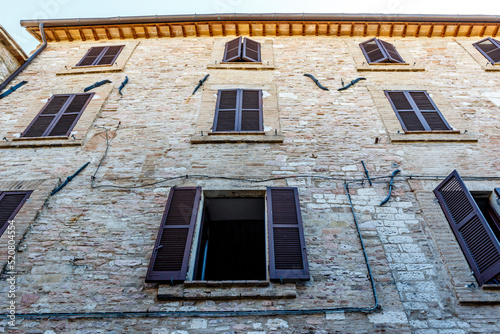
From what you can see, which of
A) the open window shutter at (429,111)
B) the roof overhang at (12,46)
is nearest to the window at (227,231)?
the open window shutter at (429,111)

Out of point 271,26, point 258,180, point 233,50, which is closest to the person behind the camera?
point 258,180

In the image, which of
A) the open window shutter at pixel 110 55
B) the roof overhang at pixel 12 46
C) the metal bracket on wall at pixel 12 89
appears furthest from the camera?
the roof overhang at pixel 12 46

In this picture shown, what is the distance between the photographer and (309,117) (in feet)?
21.2

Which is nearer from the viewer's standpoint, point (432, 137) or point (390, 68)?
point (432, 137)

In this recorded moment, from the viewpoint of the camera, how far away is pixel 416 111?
21.4ft

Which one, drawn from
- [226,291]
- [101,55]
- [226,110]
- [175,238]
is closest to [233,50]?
[226,110]

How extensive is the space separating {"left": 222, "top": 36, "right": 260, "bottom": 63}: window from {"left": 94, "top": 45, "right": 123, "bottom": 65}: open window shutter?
2.75 metres

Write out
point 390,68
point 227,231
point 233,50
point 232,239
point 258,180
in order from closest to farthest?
point 258,180 → point 227,231 → point 232,239 → point 390,68 → point 233,50

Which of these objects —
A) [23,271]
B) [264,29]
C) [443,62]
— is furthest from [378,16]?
[23,271]

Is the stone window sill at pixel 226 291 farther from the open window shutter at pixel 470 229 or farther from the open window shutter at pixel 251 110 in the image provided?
the open window shutter at pixel 251 110

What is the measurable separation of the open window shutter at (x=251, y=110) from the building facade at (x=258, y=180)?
0.12 ft

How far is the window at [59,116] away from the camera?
627 centimetres

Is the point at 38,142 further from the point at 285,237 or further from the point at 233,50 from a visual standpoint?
the point at 233,50

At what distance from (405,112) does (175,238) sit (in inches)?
192
